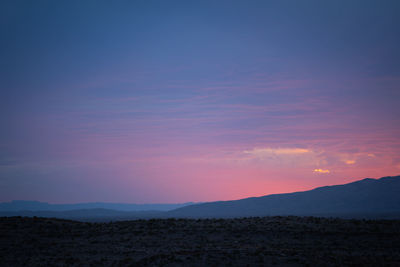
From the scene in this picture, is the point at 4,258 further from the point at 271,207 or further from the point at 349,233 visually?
the point at 271,207

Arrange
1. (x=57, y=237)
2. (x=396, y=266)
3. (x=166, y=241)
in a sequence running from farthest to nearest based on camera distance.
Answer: (x=57, y=237) < (x=166, y=241) < (x=396, y=266)

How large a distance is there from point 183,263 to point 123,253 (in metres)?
5.99

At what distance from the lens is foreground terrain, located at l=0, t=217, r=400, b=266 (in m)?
18.6

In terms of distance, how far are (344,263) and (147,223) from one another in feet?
66.5

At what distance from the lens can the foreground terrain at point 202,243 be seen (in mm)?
18578

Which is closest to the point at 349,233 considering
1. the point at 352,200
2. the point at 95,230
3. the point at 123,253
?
the point at 123,253

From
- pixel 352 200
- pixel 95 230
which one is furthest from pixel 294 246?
pixel 352 200

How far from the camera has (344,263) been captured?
1778 cm

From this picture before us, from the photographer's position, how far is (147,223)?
108ft

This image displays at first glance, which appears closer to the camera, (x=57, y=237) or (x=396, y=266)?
(x=396, y=266)

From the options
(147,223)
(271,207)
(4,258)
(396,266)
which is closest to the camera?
(396,266)

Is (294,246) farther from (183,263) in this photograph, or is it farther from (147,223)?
(147,223)

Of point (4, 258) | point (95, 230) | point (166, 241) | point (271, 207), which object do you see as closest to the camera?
point (4, 258)

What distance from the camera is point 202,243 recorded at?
24703mm
